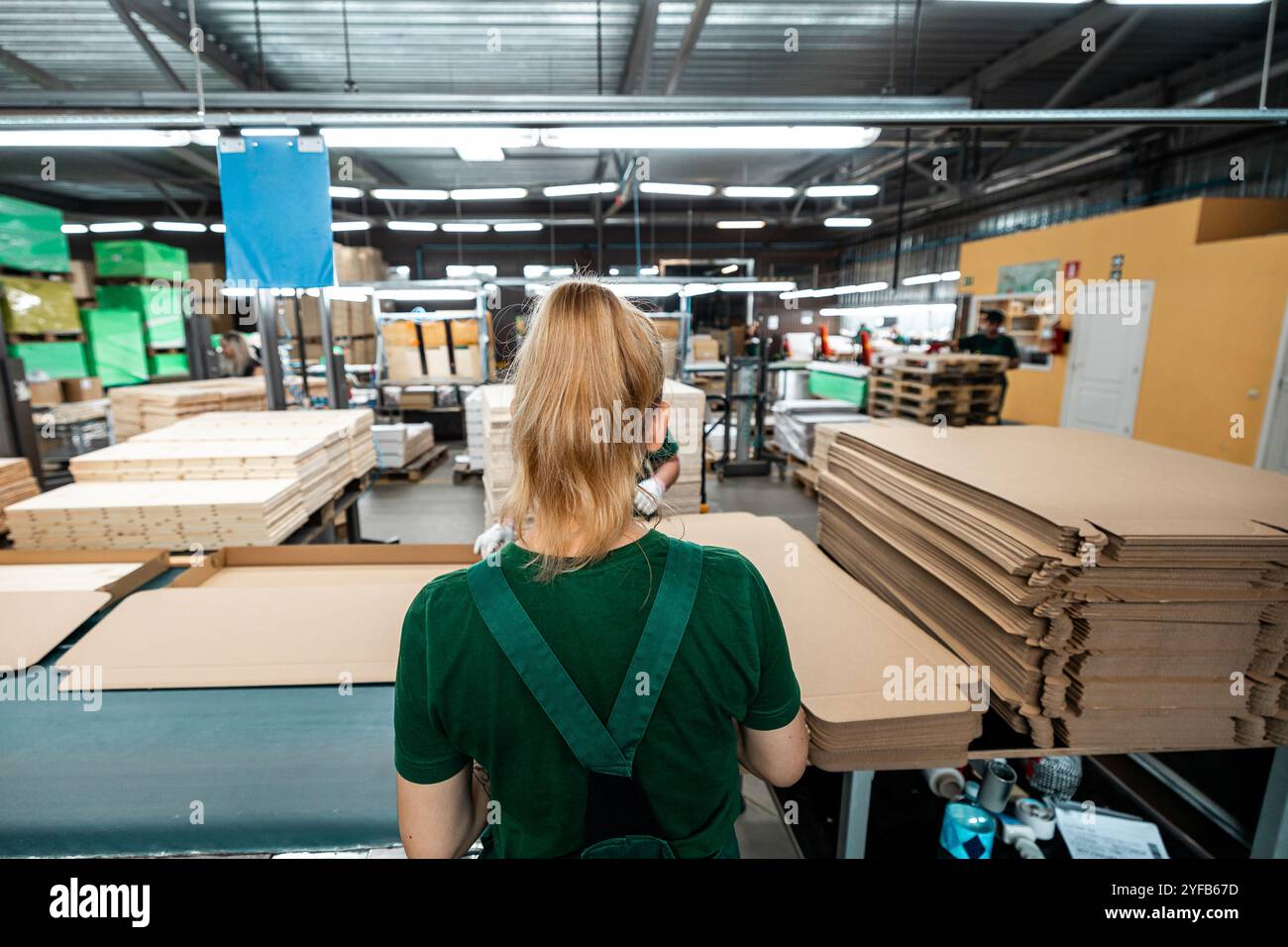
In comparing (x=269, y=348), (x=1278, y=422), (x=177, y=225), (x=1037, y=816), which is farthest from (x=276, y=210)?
(x=177, y=225)

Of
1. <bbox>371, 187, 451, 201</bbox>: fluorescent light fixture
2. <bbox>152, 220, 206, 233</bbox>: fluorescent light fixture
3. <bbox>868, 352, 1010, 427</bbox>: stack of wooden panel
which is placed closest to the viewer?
<bbox>868, 352, 1010, 427</bbox>: stack of wooden panel

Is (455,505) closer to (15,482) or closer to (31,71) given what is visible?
(15,482)

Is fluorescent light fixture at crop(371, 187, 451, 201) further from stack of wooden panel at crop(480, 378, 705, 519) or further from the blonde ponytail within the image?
the blonde ponytail

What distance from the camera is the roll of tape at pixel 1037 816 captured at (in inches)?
110

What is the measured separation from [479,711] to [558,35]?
8.49 m

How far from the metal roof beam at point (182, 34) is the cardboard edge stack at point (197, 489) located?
4569mm

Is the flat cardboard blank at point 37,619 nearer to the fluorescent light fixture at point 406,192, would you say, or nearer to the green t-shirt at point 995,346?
the fluorescent light fixture at point 406,192

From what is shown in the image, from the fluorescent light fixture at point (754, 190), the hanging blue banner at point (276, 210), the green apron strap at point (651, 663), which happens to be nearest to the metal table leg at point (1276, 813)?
the green apron strap at point (651, 663)

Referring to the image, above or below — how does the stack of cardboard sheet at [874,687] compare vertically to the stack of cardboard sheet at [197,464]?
below

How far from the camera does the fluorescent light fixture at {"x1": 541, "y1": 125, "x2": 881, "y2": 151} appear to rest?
3.77 meters

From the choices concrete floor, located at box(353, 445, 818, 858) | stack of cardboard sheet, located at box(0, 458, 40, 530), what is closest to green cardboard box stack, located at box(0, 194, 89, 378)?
concrete floor, located at box(353, 445, 818, 858)

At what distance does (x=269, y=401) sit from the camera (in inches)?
210

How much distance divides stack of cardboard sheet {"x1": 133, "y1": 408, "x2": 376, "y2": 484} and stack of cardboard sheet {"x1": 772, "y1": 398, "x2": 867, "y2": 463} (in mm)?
6113
